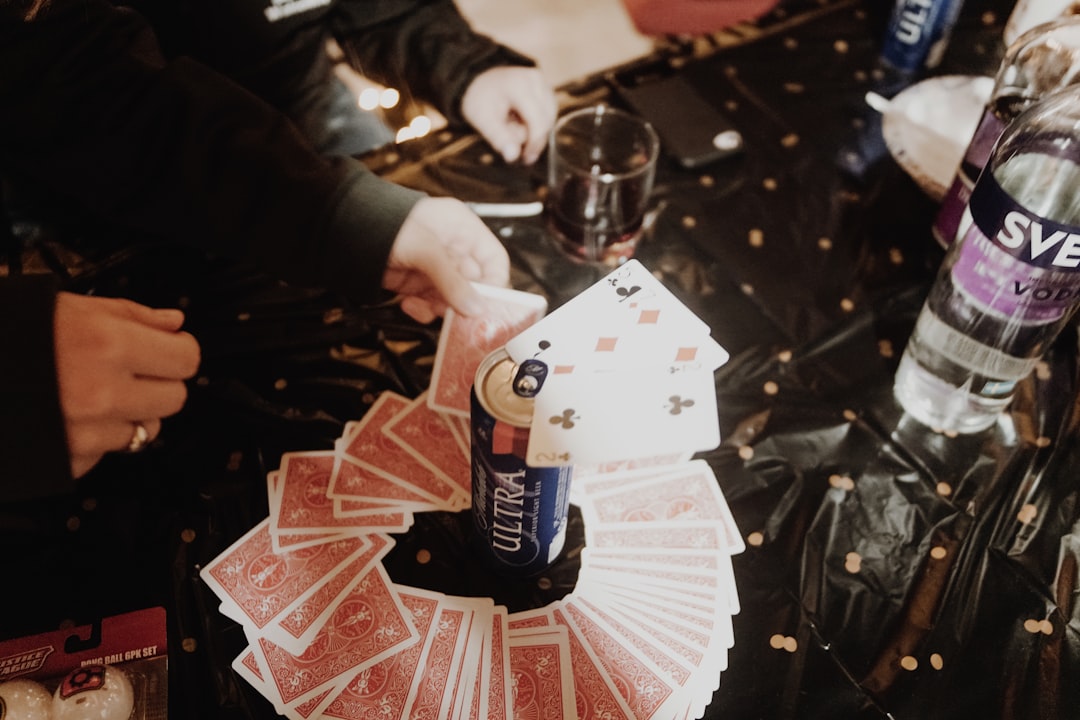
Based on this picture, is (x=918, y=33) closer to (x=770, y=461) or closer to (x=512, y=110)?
(x=512, y=110)

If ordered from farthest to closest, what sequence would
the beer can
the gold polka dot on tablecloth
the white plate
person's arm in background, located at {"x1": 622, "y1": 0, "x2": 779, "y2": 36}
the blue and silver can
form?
person's arm in background, located at {"x1": 622, "y1": 0, "x2": 779, "y2": 36} → the blue and silver can → the white plate → the gold polka dot on tablecloth → the beer can

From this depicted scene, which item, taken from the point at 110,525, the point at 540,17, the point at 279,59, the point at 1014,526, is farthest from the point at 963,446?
the point at 540,17

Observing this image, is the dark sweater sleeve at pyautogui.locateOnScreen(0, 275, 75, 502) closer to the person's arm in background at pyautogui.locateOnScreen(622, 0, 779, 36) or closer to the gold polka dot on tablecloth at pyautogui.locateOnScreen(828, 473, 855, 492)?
the gold polka dot on tablecloth at pyautogui.locateOnScreen(828, 473, 855, 492)

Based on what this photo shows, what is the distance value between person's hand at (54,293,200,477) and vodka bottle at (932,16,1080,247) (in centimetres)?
83

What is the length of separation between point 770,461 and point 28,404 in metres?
0.70

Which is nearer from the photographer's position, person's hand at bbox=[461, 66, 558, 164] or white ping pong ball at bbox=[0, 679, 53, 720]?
white ping pong ball at bbox=[0, 679, 53, 720]

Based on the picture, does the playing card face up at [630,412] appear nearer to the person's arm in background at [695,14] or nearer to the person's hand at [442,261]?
the person's hand at [442,261]

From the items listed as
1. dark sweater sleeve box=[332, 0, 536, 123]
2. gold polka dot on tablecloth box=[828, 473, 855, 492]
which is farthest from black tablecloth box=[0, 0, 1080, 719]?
dark sweater sleeve box=[332, 0, 536, 123]

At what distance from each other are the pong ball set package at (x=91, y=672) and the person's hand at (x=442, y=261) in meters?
0.41

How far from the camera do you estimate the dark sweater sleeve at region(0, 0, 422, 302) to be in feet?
2.90

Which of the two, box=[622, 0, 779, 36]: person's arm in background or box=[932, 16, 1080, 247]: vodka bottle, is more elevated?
box=[932, 16, 1080, 247]: vodka bottle

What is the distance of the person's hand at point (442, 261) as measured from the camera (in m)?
0.86

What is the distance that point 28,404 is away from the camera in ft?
2.27

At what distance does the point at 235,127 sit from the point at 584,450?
599mm
